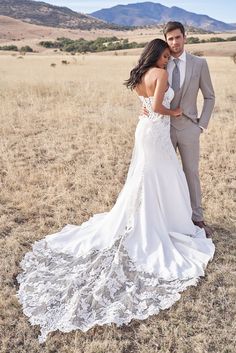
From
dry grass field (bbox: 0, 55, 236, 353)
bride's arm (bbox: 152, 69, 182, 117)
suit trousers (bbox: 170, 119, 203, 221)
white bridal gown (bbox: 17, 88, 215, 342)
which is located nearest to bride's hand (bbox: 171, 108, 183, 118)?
bride's arm (bbox: 152, 69, 182, 117)

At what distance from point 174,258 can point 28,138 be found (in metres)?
5.79

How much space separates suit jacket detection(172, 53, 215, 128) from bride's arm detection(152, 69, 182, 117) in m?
0.27

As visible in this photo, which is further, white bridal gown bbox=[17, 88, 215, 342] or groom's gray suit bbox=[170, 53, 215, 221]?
groom's gray suit bbox=[170, 53, 215, 221]

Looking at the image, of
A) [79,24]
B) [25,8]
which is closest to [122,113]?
[79,24]

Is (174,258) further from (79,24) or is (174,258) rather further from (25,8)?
(25,8)

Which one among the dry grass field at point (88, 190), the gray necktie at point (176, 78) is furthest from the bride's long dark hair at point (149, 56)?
the dry grass field at point (88, 190)

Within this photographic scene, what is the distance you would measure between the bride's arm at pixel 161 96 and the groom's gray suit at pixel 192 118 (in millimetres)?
280

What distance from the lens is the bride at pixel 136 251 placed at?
171 inches

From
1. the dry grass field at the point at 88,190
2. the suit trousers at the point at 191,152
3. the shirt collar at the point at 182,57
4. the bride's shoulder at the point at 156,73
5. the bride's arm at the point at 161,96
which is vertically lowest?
the dry grass field at the point at 88,190

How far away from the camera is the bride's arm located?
470 centimetres

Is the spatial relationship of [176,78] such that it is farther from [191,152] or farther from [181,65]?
[191,152]

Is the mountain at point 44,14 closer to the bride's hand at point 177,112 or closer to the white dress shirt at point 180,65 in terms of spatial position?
the white dress shirt at point 180,65

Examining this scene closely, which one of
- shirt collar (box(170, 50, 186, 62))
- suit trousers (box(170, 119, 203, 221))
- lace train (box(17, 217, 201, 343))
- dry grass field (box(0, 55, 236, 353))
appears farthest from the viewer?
suit trousers (box(170, 119, 203, 221))

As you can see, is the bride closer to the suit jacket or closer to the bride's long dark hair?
the bride's long dark hair
